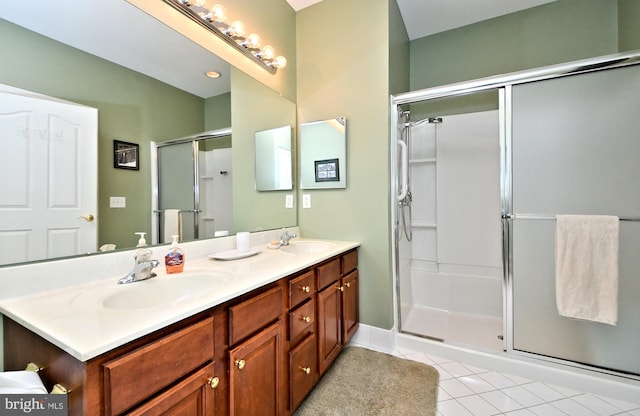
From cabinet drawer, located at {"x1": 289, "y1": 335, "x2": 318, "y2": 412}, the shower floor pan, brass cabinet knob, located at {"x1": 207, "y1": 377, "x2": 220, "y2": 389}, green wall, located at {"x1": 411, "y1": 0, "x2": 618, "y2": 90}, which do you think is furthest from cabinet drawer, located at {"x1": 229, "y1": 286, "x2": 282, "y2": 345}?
green wall, located at {"x1": 411, "y1": 0, "x2": 618, "y2": 90}

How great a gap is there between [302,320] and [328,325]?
326 mm

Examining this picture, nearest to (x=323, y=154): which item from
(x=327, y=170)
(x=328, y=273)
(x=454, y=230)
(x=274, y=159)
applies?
(x=327, y=170)

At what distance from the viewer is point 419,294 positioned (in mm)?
2811

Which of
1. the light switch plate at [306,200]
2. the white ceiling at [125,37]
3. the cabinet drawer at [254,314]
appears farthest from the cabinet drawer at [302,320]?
the white ceiling at [125,37]

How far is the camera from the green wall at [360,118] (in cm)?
199

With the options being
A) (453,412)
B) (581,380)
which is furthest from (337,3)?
(581,380)

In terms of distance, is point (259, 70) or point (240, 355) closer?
point (240, 355)

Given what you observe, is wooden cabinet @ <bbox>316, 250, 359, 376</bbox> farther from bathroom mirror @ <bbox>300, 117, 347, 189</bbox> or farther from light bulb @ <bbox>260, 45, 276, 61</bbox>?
light bulb @ <bbox>260, 45, 276, 61</bbox>

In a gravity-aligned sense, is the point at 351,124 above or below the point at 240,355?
above

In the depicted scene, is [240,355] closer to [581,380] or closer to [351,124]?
[351,124]

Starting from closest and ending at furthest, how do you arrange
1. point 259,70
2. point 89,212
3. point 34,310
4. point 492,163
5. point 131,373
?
point 131,373
point 34,310
point 89,212
point 259,70
point 492,163

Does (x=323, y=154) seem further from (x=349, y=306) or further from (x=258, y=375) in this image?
(x=258, y=375)

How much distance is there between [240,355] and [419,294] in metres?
2.30

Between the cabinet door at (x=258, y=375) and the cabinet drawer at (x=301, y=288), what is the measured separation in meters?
0.14
